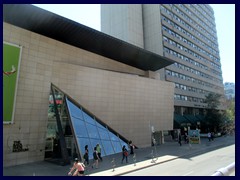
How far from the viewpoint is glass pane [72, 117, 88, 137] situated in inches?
798

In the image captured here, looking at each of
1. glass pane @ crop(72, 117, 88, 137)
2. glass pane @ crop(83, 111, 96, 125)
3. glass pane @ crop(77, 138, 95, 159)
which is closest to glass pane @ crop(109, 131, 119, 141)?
glass pane @ crop(83, 111, 96, 125)

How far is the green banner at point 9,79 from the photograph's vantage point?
712 inches

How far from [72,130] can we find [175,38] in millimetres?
43721

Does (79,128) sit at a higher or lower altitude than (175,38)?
lower

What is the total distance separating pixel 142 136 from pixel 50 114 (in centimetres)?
1343

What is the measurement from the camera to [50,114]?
2138 centimetres

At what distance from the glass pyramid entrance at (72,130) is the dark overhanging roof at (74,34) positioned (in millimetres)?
5701

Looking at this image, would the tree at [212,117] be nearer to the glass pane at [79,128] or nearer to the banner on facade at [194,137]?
the banner on facade at [194,137]

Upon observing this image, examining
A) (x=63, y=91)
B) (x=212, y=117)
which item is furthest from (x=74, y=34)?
(x=212, y=117)

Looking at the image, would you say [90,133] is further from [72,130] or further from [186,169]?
[186,169]

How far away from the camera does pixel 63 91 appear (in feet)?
72.5

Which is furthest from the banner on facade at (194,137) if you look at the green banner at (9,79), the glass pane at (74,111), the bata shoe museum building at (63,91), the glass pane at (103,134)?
the green banner at (9,79)

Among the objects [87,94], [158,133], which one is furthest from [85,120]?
[158,133]

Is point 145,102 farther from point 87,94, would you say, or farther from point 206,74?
point 206,74
